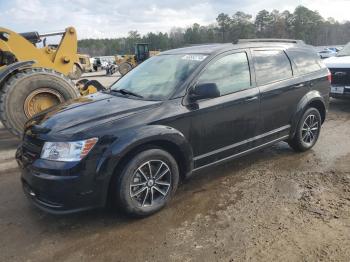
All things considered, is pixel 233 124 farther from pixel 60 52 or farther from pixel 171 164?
pixel 60 52

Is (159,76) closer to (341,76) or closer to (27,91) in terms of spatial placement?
(27,91)

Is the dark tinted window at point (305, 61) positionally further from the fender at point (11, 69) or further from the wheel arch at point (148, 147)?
the fender at point (11, 69)

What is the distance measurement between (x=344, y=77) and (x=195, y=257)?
290 inches

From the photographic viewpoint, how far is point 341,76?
28.3 ft

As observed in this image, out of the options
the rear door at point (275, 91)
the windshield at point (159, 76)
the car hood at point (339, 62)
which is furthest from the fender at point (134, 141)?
the car hood at point (339, 62)

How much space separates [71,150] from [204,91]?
1.54 metres

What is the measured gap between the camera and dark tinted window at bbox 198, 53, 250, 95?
407 cm

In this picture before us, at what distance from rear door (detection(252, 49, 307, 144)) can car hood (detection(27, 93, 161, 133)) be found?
5.41ft

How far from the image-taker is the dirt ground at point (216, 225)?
3000mm

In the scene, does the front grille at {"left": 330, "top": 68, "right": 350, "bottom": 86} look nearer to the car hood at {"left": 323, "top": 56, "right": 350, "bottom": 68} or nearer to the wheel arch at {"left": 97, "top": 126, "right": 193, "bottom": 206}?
the car hood at {"left": 323, "top": 56, "right": 350, "bottom": 68}

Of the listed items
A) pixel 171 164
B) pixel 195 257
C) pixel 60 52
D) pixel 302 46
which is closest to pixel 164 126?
pixel 171 164

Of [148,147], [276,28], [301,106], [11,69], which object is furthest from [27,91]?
[276,28]

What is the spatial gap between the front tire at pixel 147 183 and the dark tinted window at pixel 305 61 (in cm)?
268

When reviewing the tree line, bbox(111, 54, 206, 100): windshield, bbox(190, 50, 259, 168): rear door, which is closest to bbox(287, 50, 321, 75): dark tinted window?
bbox(190, 50, 259, 168): rear door
